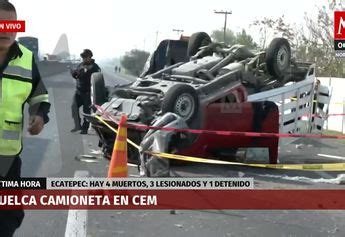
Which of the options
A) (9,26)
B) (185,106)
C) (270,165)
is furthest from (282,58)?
(9,26)

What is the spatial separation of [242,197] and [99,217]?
6.22 feet

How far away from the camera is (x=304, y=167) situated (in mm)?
6621

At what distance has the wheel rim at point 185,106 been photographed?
8078mm

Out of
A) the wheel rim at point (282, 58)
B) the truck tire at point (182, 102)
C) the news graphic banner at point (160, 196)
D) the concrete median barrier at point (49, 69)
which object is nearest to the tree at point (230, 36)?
the concrete median barrier at point (49, 69)

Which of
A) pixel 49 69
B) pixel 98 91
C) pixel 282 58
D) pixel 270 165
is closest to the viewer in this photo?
pixel 270 165

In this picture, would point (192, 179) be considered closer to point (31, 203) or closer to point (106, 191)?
point (106, 191)

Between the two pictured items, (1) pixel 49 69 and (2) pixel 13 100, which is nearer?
(2) pixel 13 100

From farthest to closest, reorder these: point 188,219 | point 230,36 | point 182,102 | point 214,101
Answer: point 230,36 → point 214,101 → point 182,102 → point 188,219

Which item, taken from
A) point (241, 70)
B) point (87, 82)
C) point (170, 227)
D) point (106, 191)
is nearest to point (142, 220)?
point (170, 227)

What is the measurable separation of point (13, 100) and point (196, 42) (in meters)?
8.36

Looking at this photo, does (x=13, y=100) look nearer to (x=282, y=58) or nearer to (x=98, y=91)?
(x=98, y=91)

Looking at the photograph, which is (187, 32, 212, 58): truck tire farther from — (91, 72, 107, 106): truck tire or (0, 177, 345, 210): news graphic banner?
(0, 177, 345, 210): news graphic banner

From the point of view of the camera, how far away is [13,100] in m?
2.74

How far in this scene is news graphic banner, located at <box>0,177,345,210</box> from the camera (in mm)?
5852
